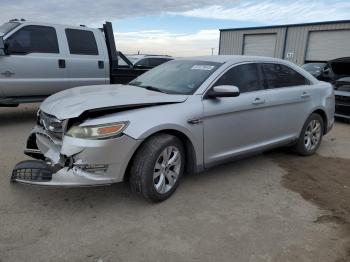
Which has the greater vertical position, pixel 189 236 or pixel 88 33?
pixel 88 33

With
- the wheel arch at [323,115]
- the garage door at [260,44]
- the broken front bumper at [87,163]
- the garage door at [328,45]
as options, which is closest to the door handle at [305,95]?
the wheel arch at [323,115]

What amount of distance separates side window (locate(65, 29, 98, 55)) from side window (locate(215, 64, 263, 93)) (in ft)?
14.4

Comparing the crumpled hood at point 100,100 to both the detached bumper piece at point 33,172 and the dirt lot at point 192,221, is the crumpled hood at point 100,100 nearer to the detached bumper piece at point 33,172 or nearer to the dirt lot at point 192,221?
the detached bumper piece at point 33,172

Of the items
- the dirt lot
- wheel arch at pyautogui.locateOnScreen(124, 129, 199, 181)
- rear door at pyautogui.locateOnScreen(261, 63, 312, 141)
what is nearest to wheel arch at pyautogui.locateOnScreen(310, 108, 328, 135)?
rear door at pyautogui.locateOnScreen(261, 63, 312, 141)

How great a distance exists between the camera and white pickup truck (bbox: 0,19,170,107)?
708 cm

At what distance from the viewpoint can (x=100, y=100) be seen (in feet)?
12.4

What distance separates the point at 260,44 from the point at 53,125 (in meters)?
28.1

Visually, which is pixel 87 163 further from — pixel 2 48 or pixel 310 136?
pixel 2 48

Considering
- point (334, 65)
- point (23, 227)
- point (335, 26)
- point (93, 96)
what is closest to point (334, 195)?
point (93, 96)

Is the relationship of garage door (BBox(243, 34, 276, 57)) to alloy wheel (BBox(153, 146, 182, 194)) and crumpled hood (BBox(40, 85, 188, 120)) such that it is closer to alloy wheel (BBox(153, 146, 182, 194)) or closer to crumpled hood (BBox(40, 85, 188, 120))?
crumpled hood (BBox(40, 85, 188, 120))

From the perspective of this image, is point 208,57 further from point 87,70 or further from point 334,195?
point 87,70

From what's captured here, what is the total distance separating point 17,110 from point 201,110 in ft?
21.4

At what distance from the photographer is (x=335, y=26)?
81.6 ft

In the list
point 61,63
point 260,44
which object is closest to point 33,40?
point 61,63
